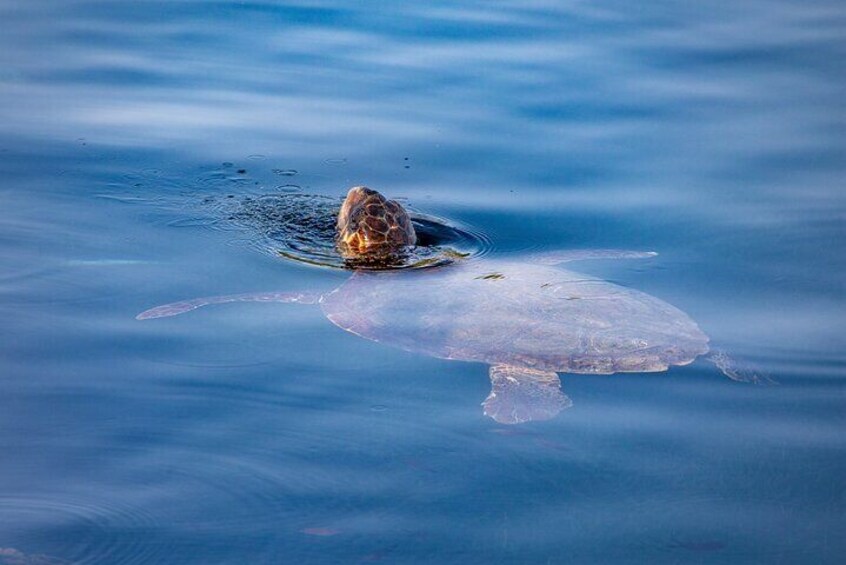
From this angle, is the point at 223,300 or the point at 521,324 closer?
the point at 521,324

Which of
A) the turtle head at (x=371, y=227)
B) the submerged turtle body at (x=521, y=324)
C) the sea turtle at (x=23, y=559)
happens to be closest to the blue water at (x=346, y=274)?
the sea turtle at (x=23, y=559)

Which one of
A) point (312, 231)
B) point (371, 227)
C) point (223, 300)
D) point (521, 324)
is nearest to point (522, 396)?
point (521, 324)

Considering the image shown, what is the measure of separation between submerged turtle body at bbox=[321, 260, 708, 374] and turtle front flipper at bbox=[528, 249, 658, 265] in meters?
0.31

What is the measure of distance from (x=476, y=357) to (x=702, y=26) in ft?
24.6

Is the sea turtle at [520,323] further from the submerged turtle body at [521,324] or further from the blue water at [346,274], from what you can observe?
the blue water at [346,274]

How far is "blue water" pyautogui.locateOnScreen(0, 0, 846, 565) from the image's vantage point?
12.1 feet

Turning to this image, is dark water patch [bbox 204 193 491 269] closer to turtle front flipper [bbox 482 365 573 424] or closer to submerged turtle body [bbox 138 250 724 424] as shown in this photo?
submerged turtle body [bbox 138 250 724 424]

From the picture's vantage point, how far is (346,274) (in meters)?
6.43

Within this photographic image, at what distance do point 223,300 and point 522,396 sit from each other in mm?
1883


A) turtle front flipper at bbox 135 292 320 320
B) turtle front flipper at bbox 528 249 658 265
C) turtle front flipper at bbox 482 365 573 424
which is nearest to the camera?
turtle front flipper at bbox 482 365 573 424

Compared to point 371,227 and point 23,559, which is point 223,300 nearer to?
point 371,227

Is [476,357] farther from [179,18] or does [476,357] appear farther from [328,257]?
[179,18]

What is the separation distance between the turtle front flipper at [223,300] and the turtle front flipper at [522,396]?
1292 millimetres

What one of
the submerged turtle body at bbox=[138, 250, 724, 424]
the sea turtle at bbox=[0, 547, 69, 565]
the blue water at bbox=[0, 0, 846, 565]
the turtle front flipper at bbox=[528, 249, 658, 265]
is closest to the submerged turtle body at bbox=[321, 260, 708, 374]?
the submerged turtle body at bbox=[138, 250, 724, 424]
